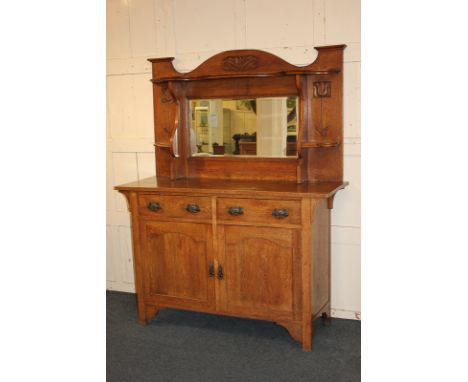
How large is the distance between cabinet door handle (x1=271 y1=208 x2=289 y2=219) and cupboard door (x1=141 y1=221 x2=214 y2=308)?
0.43m

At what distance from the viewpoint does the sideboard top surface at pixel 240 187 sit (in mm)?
2725

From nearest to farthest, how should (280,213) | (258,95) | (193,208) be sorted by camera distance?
(280,213)
(193,208)
(258,95)

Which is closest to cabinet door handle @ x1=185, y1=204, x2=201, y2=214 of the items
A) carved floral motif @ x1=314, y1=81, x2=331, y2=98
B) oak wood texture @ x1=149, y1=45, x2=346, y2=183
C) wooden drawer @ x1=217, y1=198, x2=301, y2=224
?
wooden drawer @ x1=217, y1=198, x2=301, y2=224

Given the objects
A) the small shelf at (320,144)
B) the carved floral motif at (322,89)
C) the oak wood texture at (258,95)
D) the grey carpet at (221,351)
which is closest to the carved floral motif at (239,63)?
the oak wood texture at (258,95)

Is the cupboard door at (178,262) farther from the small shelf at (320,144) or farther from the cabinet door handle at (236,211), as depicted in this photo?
the small shelf at (320,144)

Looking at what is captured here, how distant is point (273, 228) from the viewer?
2.80 m

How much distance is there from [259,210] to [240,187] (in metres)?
0.20

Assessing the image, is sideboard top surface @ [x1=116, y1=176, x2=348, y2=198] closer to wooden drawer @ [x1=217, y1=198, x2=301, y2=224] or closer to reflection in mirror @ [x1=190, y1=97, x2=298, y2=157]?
wooden drawer @ [x1=217, y1=198, x2=301, y2=224]

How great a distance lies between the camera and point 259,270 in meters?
2.88

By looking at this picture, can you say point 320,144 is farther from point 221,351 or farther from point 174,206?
point 221,351

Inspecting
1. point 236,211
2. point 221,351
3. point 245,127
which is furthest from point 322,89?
point 221,351

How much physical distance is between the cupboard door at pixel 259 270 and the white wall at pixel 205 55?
55 centimetres
